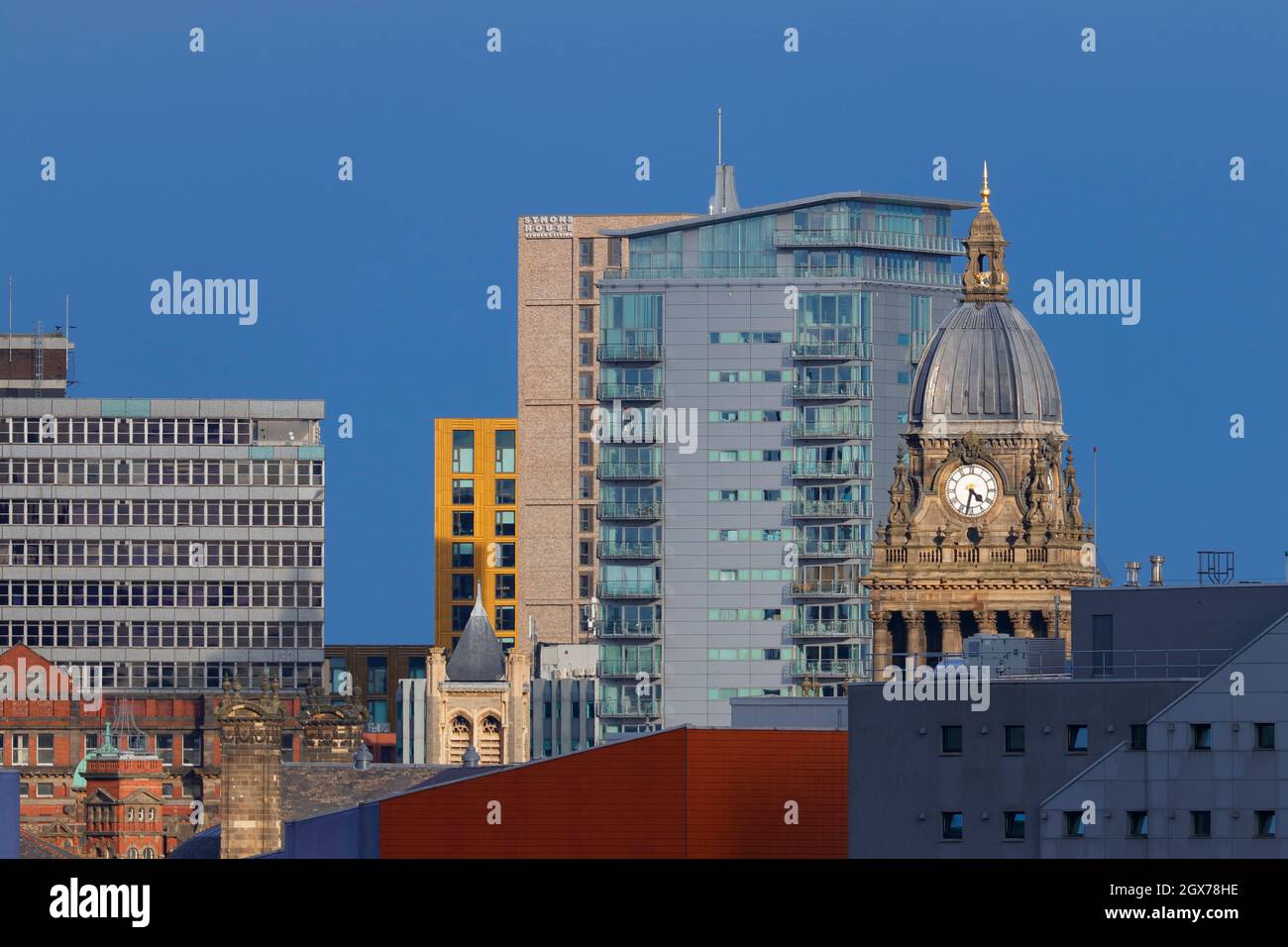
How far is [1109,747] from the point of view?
12262 cm

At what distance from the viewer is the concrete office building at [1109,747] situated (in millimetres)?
114188

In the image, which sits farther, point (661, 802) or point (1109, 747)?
point (661, 802)

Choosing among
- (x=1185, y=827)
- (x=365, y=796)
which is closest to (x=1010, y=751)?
(x=1185, y=827)

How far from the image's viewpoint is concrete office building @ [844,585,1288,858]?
114188mm

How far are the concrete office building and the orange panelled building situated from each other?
9.80m

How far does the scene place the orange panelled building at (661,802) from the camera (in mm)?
138875

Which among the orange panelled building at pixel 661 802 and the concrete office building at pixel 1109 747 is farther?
the orange panelled building at pixel 661 802

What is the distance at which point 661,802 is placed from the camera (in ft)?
461

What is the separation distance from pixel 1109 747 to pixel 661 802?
2168 cm

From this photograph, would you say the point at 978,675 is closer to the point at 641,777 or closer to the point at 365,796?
the point at 641,777

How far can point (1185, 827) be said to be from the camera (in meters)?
115

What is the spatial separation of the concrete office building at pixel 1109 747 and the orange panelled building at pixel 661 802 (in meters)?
9.80

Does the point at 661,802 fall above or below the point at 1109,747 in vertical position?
below
